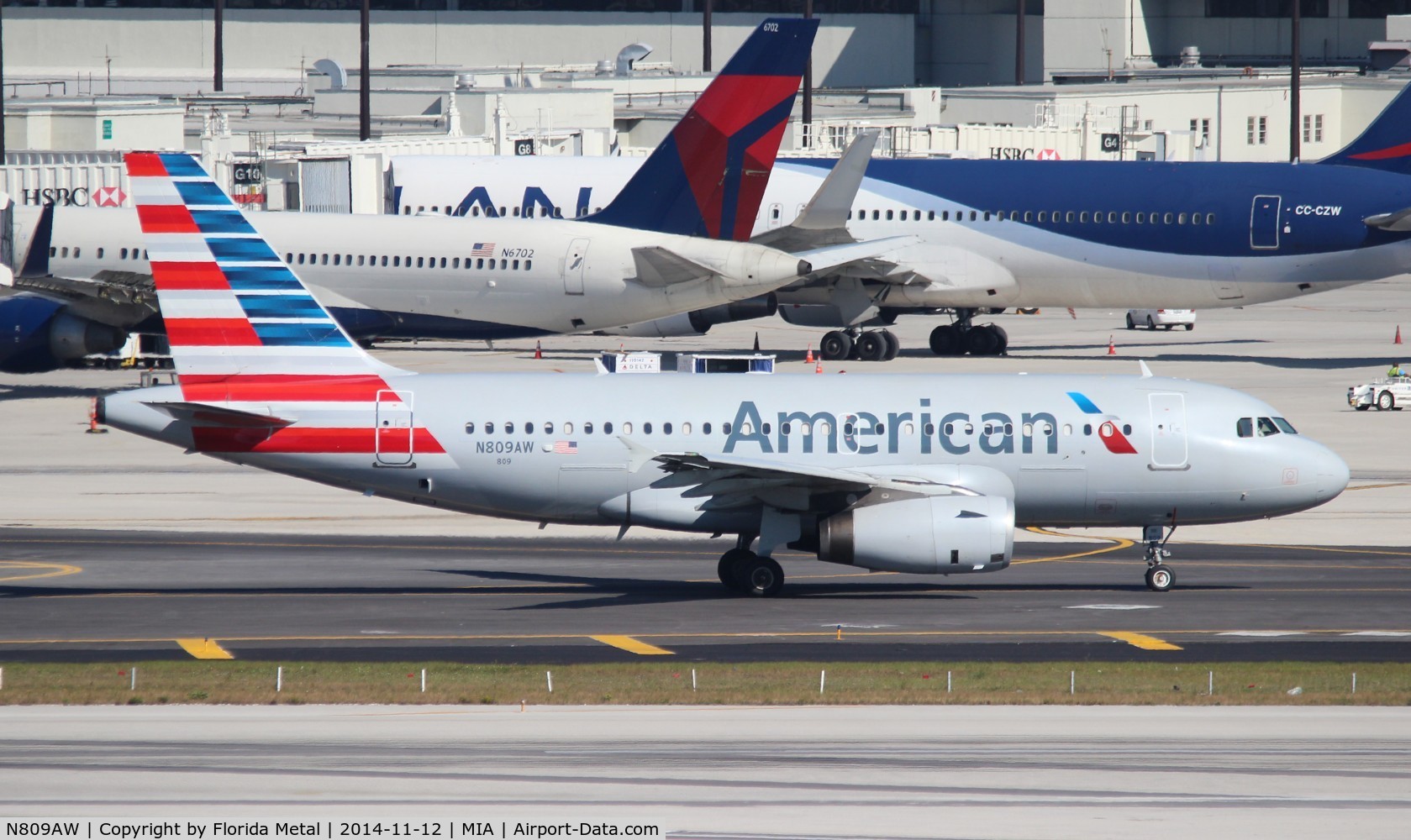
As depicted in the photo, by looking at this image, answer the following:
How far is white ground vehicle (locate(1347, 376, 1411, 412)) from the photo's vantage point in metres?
52.7

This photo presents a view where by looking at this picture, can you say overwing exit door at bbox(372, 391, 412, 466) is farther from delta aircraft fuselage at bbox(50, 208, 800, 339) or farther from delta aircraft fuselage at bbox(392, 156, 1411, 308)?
delta aircraft fuselage at bbox(392, 156, 1411, 308)

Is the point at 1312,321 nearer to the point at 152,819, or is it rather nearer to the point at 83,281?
the point at 83,281

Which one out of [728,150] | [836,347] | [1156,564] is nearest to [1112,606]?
[1156,564]

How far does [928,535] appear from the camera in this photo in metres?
30.0

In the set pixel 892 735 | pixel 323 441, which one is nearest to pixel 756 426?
pixel 323 441

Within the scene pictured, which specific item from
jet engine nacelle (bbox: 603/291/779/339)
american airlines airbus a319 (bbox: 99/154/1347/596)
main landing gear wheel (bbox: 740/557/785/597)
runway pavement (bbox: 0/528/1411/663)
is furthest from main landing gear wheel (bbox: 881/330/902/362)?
main landing gear wheel (bbox: 740/557/785/597)

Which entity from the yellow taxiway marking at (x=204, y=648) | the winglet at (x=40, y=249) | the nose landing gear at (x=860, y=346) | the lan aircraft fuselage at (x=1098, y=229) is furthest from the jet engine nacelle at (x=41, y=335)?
the yellow taxiway marking at (x=204, y=648)

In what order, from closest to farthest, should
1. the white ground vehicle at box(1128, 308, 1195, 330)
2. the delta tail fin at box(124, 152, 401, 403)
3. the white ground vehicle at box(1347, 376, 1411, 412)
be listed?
the delta tail fin at box(124, 152, 401, 403) → the white ground vehicle at box(1347, 376, 1411, 412) → the white ground vehicle at box(1128, 308, 1195, 330)

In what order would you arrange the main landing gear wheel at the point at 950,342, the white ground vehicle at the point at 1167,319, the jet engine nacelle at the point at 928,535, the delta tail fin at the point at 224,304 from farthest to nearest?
1. the white ground vehicle at the point at 1167,319
2. the main landing gear wheel at the point at 950,342
3. the delta tail fin at the point at 224,304
4. the jet engine nacelle at the point at 928,535

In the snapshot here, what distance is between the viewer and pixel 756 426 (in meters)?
32.0

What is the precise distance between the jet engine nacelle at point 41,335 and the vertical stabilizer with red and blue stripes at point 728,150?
52.0 feet

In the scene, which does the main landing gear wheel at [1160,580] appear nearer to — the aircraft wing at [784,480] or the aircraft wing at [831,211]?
the aircraft wing at [784,480]

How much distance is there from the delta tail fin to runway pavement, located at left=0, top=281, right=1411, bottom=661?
147 inches

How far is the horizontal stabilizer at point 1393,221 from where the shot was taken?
58.2 m
